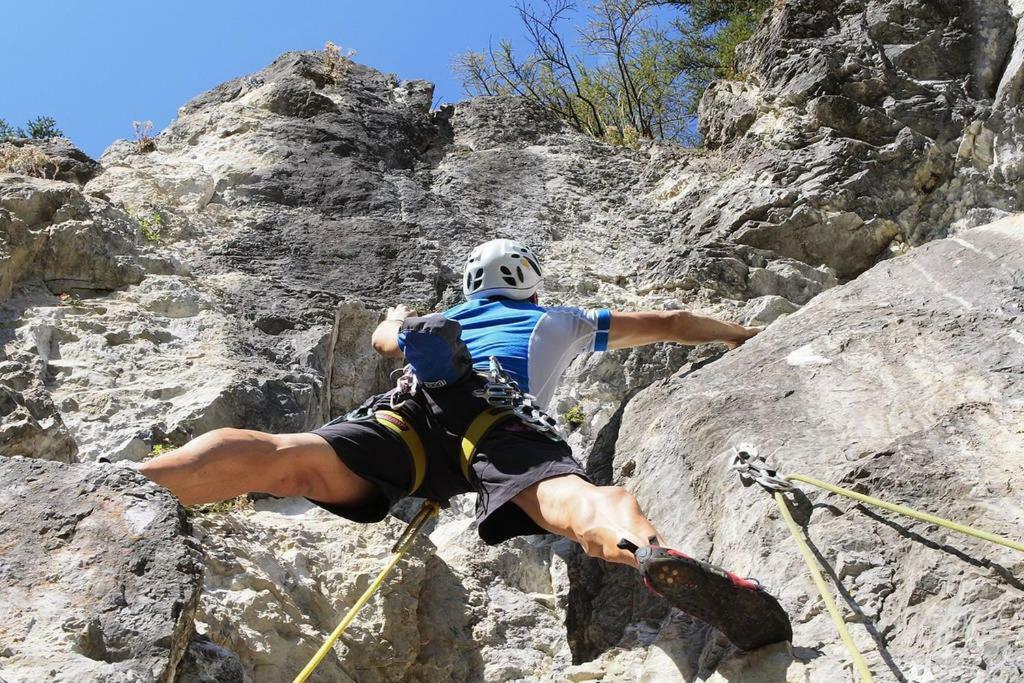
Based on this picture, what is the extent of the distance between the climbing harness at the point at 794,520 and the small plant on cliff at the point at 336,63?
523 cm

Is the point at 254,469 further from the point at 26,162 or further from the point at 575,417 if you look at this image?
the point at 26,162

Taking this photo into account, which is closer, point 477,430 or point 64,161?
point 477,430

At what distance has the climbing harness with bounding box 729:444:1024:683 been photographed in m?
2.48

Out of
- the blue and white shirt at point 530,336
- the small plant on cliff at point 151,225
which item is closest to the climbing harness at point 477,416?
the blue and white shirt at point 530,336

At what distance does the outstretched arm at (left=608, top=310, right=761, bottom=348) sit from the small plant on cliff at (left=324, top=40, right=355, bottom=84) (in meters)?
4.21

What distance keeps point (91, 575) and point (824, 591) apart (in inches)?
73.0

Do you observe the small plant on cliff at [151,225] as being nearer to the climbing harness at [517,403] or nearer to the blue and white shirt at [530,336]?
the blue and white shirt at [530,336]

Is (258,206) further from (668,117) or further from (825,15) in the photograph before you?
(668,117)

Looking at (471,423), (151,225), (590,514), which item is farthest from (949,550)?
(151,225)

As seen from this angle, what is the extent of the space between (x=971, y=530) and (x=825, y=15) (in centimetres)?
533

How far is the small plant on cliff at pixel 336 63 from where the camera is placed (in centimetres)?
774

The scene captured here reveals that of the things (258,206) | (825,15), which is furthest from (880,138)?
(258,206)

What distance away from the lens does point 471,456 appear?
138 inches

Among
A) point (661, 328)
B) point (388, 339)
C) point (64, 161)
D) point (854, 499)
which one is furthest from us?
point (64, 161)
